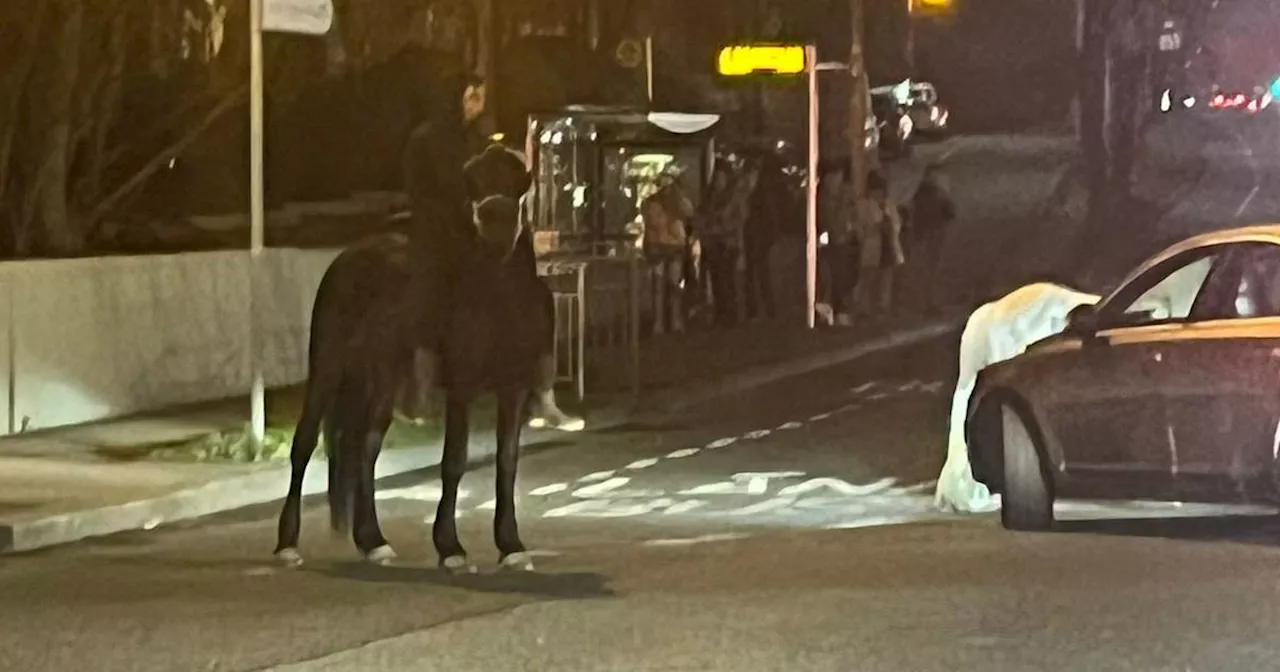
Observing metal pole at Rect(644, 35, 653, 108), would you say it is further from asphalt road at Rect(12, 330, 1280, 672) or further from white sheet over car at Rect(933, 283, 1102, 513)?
white sheet over car at Rect(933, 283, 1102, 513)

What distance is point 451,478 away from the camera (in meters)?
10.1

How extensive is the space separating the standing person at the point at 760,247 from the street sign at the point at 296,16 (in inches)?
510

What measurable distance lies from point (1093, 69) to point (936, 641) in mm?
39877

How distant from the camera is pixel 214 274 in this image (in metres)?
18.5

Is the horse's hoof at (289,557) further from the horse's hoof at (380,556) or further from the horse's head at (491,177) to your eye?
the horse's head at (491,177)

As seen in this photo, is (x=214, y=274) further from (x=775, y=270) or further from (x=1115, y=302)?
(x=775, y=270)

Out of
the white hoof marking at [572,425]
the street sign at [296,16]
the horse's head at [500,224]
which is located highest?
the street sign at [296,16]

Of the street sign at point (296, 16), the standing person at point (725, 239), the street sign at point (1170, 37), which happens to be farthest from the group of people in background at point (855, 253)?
the street sign at point (1170, 37)

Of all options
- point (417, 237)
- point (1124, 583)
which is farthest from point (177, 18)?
point (1124, 583)

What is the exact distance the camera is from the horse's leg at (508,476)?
1009cm

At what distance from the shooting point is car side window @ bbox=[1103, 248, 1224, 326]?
431 inches

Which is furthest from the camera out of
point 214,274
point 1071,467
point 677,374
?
point 677,374

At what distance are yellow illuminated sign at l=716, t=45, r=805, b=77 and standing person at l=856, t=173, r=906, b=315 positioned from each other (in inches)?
81.5

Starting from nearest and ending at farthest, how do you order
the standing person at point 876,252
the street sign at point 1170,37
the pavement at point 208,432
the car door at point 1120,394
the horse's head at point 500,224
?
the horse's head at point 500,224 < the car door at point 1120,394 < the pavement at point 208,432 < the standing person at point 876,252 < the street sign at point 1170,37
